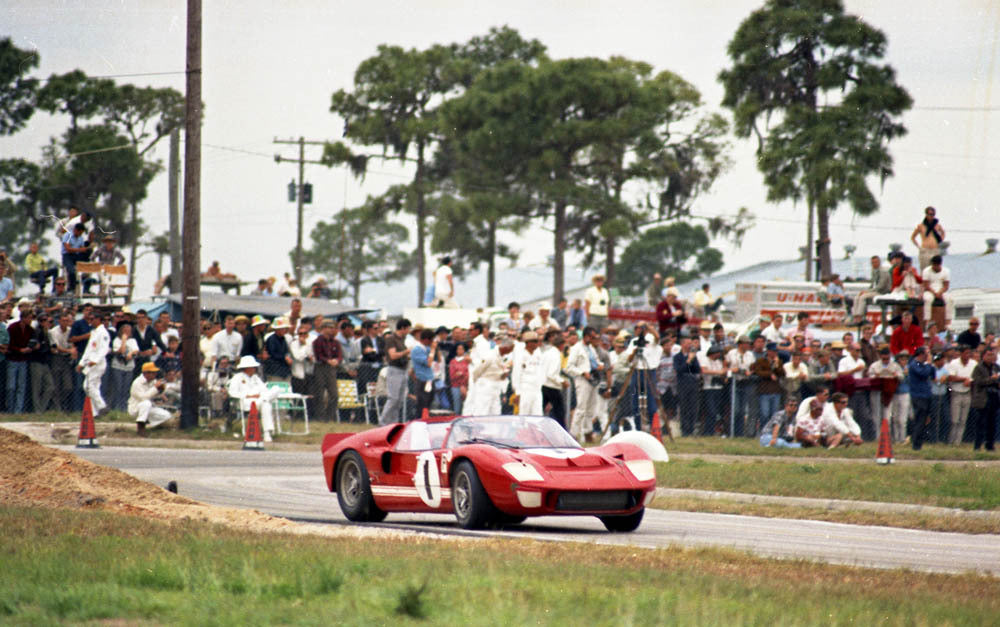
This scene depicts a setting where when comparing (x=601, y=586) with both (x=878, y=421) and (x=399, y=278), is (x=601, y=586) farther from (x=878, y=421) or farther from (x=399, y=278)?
(x=399, y=278)

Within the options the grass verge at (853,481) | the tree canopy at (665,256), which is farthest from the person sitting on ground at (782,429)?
the tree canopy at (665,256)

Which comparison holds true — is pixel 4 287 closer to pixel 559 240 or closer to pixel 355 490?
pixel 355 490

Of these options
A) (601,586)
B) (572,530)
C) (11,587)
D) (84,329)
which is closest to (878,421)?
(572,530)

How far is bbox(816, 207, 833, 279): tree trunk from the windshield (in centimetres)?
3008

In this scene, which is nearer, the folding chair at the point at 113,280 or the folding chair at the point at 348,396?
the folding chair at the point at 348,396

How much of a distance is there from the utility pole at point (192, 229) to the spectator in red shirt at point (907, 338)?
499 inches

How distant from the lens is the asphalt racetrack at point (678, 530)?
11.1 m

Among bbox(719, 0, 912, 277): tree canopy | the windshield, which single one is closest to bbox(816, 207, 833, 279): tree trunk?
bbox(719, 0, 912, 277): tree canopy

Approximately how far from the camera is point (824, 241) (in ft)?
141

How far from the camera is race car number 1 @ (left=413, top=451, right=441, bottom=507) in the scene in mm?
12969

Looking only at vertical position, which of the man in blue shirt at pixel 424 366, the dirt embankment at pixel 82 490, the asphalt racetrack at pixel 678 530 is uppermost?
the man in blue shirt at pixel 424 366

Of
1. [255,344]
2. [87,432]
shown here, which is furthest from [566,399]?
[87,432]

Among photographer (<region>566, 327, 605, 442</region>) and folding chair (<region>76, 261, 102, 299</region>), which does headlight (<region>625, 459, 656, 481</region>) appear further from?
folding chair (<region>76, 261, 102, 299</region>)

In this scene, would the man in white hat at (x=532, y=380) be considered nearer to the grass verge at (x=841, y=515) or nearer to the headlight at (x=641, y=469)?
the grass verge at (x=841, y=515)
